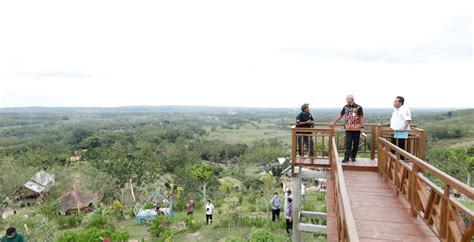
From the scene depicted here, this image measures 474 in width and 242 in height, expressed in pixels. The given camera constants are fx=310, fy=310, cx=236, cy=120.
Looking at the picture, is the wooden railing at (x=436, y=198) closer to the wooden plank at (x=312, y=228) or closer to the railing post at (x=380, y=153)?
the railing post at (x=380, y=153)

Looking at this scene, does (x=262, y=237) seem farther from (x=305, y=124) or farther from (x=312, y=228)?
(x=305, y=124)

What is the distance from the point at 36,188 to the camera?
2638 cm

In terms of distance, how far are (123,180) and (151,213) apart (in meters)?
9.97

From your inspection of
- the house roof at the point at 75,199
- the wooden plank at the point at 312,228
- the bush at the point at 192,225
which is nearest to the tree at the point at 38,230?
the bush at the point at 192,225

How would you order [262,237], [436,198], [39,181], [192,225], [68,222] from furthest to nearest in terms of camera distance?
1. [39,181]
2. [68,222]
3. [192,225]
4. [262,237]
5. [436,198]

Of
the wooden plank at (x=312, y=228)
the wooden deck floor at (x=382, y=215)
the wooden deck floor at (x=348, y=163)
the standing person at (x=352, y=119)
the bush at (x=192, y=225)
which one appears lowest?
the bush at (x=192, y=225)

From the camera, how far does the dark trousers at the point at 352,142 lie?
5.97 meters

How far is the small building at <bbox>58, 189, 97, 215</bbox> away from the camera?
69.6ft

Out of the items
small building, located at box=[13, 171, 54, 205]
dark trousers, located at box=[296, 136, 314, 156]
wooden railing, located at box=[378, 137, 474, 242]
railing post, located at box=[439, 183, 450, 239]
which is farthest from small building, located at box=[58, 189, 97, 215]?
railing post, located at box=[439, 183, 450, 239]

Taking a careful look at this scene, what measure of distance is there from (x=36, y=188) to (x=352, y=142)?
93.3 feet

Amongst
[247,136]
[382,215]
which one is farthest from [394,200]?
[247,136]

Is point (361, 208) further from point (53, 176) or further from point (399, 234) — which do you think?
point (53, 176)

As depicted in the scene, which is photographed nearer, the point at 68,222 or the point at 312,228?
the point at 312,228

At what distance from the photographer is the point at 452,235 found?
9.11ft
